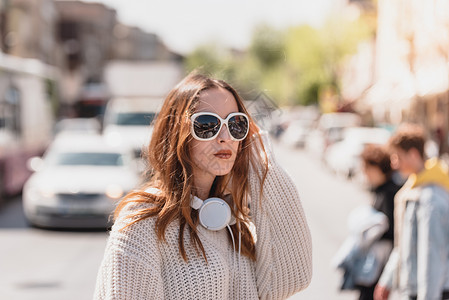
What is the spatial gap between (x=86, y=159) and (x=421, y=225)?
9947 millimetres

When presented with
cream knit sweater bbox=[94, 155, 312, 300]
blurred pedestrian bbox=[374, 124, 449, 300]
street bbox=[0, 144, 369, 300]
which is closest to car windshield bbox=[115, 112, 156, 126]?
street bbox=[0, 144, 369, 300]

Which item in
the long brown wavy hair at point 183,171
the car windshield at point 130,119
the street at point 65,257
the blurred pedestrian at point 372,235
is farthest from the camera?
the car windshield at point 130,119

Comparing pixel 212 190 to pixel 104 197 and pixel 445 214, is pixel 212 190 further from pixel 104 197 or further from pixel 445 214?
pixel 104 197

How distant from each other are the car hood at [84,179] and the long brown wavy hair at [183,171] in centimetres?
940

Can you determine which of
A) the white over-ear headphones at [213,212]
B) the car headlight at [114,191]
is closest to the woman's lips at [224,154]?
the white over-ear headphones at [213,212]

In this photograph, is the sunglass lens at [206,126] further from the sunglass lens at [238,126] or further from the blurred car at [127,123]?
the blurred car at [127,123]

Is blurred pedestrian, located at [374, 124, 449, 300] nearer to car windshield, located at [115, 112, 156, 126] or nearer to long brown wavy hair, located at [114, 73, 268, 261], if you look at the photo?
long brown wavy hair, located at [114, 73, 268, 261]

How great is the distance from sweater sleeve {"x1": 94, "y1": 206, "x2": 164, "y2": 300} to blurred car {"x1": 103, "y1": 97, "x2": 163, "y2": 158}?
18.0 meters

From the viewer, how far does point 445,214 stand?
3781 mm

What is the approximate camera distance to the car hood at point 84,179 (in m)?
11.7

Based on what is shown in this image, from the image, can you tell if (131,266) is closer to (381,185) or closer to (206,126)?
(206,126)

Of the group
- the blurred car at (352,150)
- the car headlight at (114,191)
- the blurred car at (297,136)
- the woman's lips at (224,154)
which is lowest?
the blurred car at (297,136)

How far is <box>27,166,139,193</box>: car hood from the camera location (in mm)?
11672

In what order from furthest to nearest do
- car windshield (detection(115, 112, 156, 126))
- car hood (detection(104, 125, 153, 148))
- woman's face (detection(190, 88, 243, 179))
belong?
1. car windshield (detection(115, 112, 156, 126))
2. car hood (detection(104, 125, 153, 148))
3. woman's face (detection(190, 88, 243, 179))
